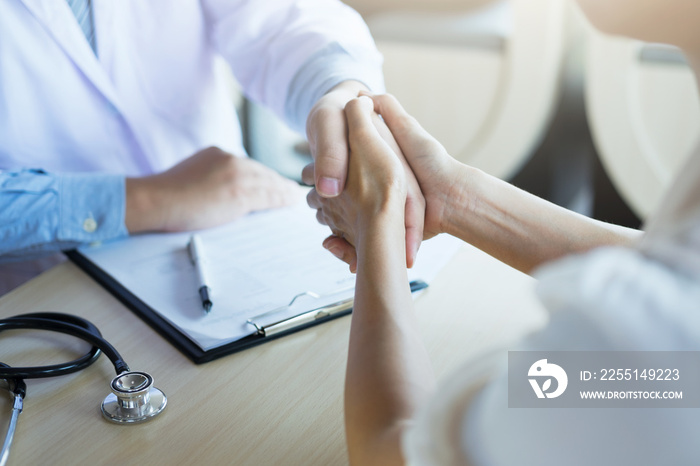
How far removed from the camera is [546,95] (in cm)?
184

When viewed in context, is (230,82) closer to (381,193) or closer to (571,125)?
Result: (571,125)

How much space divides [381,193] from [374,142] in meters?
0.09

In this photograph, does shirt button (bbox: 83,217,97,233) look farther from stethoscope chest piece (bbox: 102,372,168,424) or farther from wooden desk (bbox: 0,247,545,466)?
stethoscope chest piece (bbox: 102,372,168,424)

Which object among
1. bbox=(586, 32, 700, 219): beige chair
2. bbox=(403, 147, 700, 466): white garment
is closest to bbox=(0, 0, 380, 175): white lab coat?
bbox=(403, 147, 700, 466): white garment

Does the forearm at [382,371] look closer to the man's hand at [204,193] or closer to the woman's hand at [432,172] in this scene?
the woman's hand at [432,172]

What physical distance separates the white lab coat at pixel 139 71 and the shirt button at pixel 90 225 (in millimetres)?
255

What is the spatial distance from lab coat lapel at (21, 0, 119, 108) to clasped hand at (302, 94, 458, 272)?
0.38 m

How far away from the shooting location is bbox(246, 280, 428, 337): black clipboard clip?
24.9 inches

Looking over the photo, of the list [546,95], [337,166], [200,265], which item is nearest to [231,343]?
[200,265]

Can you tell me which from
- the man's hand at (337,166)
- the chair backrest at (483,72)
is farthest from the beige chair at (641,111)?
the man's hand at (337,166)

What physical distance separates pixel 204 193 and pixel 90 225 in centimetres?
15

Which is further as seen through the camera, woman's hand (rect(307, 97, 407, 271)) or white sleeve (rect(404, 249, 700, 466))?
woman's hand (rect(307, 97, 407, 271))

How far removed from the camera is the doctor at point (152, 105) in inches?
33.9

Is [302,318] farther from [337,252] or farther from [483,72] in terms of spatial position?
[483,72]
